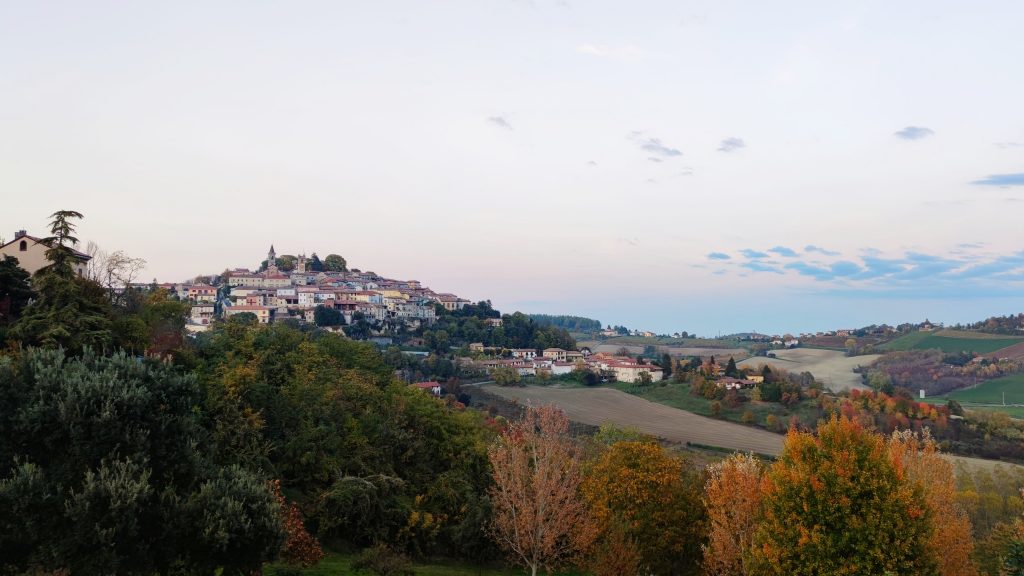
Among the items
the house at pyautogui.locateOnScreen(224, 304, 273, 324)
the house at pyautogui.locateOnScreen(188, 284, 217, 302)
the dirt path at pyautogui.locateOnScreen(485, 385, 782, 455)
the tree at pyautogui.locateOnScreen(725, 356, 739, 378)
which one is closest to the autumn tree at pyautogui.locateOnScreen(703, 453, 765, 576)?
the dirt path at pyautogui.locateOnScreen(485, 385, 782, 455)

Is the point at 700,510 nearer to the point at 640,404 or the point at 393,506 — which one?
the point at 393,506

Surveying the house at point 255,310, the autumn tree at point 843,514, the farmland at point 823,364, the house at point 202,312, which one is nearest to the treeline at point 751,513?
the autumn tree at point 843,514

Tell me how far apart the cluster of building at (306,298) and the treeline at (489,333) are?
6.72 m

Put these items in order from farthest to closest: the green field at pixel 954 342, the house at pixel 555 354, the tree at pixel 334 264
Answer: the tree at pixel 334 264 → the green field at pixel 954 342 → the house at pixel 555 354

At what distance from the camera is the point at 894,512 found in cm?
1691

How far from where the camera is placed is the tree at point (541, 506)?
20.7m

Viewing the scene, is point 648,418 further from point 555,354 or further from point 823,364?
point 823,364

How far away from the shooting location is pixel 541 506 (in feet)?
67.6

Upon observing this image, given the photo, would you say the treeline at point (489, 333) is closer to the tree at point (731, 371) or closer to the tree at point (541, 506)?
the tree at point (731, 371)

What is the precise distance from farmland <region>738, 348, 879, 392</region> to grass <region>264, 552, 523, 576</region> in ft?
328

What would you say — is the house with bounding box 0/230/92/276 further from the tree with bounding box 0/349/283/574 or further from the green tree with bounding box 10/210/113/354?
the tree with bounding box 0/349/283/574

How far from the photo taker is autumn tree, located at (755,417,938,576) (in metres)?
16.7

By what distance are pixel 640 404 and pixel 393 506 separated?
2895 inches

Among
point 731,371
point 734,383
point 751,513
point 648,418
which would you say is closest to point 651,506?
point 751,513
